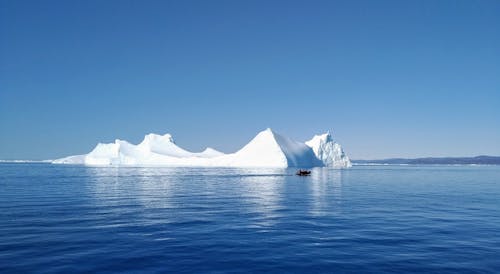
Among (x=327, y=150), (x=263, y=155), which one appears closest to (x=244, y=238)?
(x=263, y=155)

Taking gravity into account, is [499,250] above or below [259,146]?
below

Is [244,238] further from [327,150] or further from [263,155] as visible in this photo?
[327,150]

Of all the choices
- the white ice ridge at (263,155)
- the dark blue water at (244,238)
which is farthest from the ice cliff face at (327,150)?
the dark blue water at (244,238)

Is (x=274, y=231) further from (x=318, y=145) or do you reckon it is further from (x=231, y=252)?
(x=318, y=145)

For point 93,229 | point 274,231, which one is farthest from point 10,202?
point 274,231

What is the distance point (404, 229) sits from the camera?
65.8ft

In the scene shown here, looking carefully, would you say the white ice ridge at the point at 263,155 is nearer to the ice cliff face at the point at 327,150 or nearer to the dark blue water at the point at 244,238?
the ice cliff face at the point at 327,150

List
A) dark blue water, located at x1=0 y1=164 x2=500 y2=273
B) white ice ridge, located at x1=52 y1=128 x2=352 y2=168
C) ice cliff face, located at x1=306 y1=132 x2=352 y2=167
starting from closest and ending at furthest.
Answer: dark blue water, located at x1=0 y1=164 x2=500 y2=273 < white ice ridge, located at x1=52 y1=128 x2=352 y2=168 < ice cliff face, located at x1=306 y1=132 x2=352 y2=167

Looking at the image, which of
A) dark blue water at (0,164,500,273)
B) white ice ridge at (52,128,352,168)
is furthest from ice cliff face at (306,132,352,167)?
dark blue water at (0,164,500,273)

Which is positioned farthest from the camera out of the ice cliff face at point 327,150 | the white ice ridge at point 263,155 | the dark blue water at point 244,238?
the ice cliff face at point 327,150

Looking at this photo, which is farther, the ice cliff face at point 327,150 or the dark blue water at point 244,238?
the ice cliff face at point 327,150

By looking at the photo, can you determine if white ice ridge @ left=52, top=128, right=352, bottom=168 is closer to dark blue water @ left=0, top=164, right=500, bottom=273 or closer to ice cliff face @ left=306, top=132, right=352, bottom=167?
ice cliff face @ left=306, top=132, right=352, bottom=167

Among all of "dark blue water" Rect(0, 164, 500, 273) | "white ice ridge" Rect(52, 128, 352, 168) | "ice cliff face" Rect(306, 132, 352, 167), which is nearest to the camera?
"dark blue water" Rect(0, 164, 500, 273)

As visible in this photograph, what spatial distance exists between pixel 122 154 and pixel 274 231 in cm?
18723
